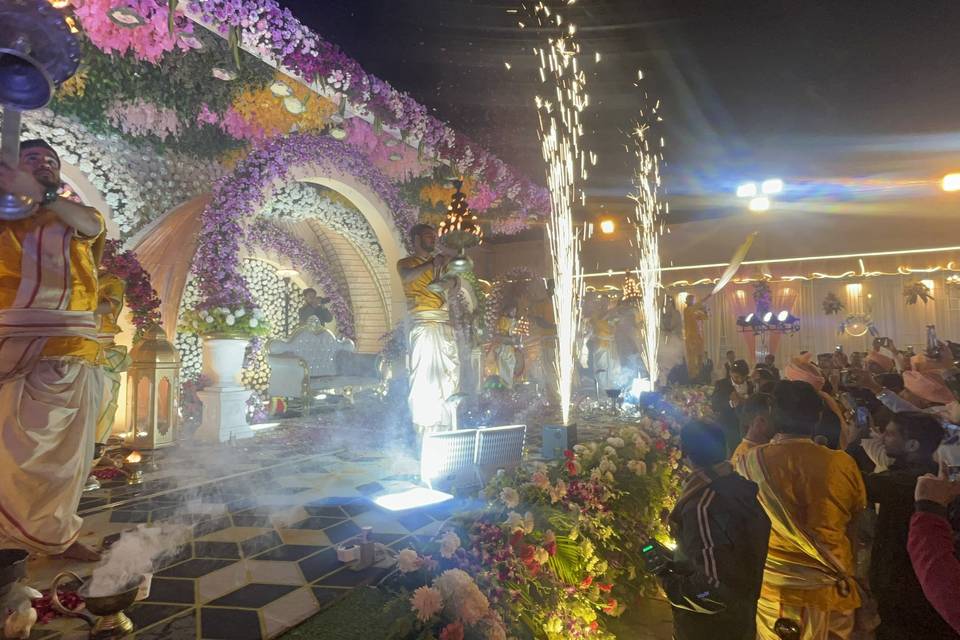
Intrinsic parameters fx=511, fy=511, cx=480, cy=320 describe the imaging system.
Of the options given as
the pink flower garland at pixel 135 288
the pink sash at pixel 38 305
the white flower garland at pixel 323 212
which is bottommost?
the pink sash at pixel 38 305

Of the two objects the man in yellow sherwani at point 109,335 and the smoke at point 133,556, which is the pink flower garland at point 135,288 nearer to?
the man in yellow sherwani at point 109,335

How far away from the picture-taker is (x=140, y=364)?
725 cm

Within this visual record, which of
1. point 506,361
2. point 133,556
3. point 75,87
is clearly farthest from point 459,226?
point 506,361

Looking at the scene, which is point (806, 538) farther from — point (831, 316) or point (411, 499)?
point (831, 316)

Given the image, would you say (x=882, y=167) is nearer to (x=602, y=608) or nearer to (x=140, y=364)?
(x=602, y=608)

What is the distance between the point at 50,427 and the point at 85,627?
48.2 inches

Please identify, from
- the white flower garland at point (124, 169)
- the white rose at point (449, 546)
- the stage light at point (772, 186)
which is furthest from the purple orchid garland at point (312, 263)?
the stage light at point (772, 186)

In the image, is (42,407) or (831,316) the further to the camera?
(831,316)

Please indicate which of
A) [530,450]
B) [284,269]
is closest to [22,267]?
[530,450]

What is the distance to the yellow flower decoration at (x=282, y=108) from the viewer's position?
819 centimetres

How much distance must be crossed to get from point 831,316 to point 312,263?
19.6 m

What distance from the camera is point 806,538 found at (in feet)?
7.79

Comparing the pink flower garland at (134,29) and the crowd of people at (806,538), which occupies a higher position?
the pink flower garland at (134,29)

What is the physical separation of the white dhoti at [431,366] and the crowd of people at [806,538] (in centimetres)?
372
